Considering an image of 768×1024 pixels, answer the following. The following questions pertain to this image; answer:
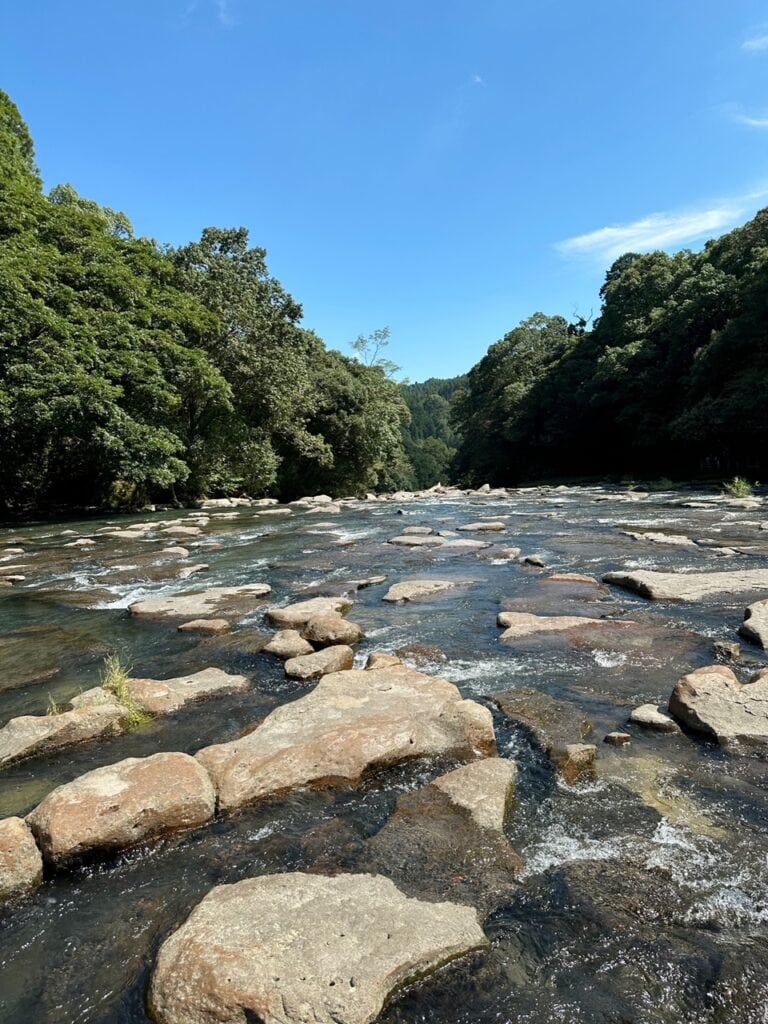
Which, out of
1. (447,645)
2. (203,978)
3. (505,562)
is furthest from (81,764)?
(505,562)

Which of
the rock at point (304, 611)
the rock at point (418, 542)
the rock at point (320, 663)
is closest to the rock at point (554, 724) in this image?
the rock at point (320, 663)

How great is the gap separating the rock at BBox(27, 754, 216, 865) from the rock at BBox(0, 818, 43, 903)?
63 mm

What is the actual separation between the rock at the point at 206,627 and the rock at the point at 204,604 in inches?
14.6

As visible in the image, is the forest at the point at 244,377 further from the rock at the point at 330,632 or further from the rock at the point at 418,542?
the rock at the point at 330,632

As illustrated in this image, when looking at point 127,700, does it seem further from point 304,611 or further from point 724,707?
point 724,707

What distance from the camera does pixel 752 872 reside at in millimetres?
2604

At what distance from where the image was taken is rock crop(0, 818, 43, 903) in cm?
263

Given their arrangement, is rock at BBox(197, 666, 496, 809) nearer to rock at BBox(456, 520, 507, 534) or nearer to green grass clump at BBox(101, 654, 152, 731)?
green grass clump at BBox(101, 654, 152, 731)

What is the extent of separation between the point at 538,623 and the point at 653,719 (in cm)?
215

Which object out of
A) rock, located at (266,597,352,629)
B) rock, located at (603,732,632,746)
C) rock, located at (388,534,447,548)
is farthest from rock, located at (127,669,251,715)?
rock, located at (388,534,447,548)

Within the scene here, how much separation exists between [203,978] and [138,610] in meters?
5.66

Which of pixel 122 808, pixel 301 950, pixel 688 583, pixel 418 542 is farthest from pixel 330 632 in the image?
pixel 418 542

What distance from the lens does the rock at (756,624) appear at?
5.25 metres

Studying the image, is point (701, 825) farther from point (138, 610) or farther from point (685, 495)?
point (685, 495)
